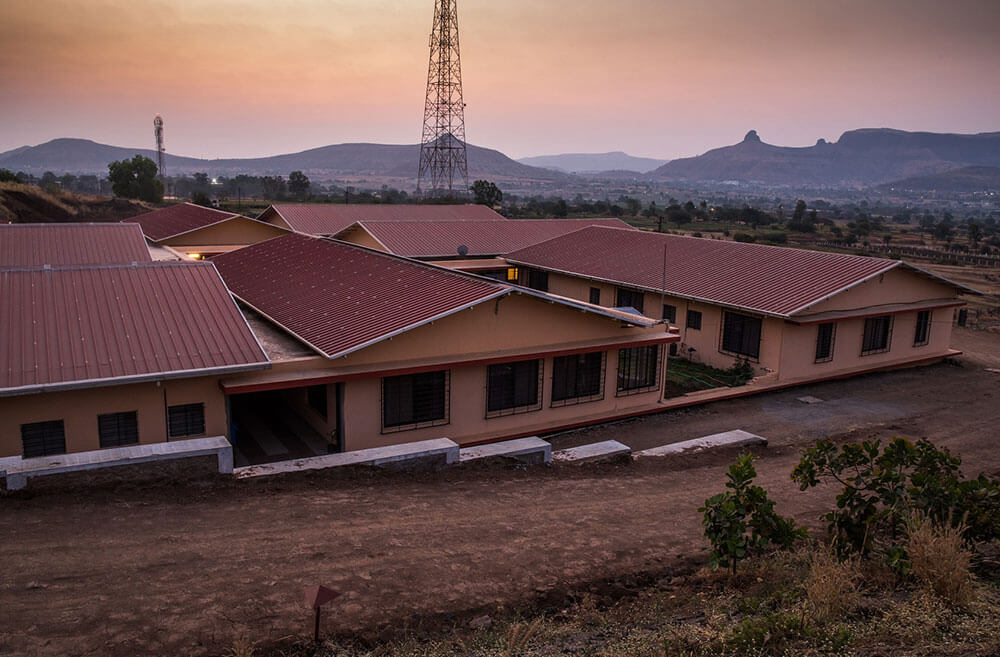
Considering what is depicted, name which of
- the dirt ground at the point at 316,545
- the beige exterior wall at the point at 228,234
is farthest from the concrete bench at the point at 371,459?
the beige exterior wall at the point at 228,234

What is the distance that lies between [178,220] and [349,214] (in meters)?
10.5

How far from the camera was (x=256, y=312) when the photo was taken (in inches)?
798

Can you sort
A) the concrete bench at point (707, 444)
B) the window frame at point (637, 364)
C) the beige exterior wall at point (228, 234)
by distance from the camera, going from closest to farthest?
the concrete bench at point (707, 444)
the window frame at point (637, 364)
the beige exterior wall at point (228, 234)

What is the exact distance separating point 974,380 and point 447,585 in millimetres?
23686

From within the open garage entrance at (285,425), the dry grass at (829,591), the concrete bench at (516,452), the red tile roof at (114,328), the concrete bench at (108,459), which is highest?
the red tile roof at (114,328)

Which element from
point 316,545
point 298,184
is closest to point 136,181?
point 298,184

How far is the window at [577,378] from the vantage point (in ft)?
58.7

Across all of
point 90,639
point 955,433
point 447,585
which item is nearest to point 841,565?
point 447,585

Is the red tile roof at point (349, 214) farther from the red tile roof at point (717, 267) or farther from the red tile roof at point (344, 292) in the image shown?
the red tile roof at point (344, 292)

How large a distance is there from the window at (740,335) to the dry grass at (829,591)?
16.5 meters

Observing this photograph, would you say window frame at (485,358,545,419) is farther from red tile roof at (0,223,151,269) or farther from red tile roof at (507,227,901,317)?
red tile roof at (0,223,151,269)

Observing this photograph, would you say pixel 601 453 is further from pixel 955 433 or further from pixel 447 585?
pixel 955 433

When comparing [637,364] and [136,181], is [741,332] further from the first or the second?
[136,181]

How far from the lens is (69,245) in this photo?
1093 inches
